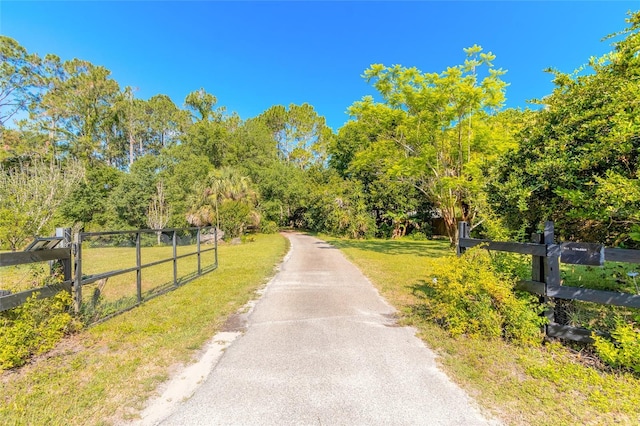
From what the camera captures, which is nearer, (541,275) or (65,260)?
(541,275)

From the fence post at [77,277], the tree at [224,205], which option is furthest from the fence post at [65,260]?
the tree at [224,205]

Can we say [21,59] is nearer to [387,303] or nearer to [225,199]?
[225,199]

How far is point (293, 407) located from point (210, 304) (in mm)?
3672

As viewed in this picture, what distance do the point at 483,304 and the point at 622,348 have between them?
1242 millimetres

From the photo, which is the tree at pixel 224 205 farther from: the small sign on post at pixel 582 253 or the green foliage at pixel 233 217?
the small sign on post at pixel 582 253

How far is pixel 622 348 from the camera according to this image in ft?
9.55

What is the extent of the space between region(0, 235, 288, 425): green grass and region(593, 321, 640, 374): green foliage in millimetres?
4193

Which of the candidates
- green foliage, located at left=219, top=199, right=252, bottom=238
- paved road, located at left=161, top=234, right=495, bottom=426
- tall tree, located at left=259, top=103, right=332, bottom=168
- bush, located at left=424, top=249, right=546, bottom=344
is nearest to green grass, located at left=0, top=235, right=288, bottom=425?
paved road, located at left=161, top=234, right=495, bottom=426

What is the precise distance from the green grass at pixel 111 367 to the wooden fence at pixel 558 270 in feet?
13.4

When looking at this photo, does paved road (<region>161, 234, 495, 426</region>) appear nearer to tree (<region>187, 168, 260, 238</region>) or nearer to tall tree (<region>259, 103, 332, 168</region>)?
tree (<region>187, 168, 260, 238</region>)

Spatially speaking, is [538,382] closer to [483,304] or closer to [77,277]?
[483,304]

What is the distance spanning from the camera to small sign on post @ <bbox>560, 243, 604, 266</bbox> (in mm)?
3177

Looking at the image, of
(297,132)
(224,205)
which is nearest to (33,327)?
(224,205)

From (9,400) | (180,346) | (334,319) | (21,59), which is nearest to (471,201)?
(334,319)
